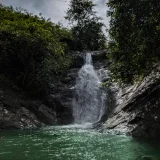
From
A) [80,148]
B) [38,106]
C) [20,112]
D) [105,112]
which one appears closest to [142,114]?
[80,148]

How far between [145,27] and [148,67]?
277 centimetres

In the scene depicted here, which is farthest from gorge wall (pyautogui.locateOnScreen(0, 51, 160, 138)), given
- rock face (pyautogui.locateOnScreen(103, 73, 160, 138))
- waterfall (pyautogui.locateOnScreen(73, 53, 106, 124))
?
waterfall (pyautogui.locateOnScreen(73, 53, 106, 124))

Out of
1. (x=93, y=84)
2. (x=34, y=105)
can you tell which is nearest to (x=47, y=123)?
(x=34, y=105)

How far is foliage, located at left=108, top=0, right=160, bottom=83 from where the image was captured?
1333cm

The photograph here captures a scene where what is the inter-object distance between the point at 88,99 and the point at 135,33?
13.3 m

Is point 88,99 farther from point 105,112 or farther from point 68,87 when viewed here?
point 105,112

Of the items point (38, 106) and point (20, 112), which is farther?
point (38, 106)

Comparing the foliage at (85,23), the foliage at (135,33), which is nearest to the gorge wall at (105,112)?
the foliage at (135,33)

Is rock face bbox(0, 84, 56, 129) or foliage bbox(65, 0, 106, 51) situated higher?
foliage bbox(65, 0, 106, 51)

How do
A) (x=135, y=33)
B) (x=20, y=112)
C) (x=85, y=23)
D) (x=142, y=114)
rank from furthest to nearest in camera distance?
(x=85, y=23)
(x=20, y=112)
(x=142, y=114)
(x=135, y=33)

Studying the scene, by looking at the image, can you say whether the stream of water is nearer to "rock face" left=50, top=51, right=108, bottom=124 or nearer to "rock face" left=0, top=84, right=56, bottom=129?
"rock face" left=0, top=84, right=56, bottom=129

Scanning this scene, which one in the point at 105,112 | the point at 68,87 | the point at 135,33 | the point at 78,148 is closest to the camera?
the point at 78,148

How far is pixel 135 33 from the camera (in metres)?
14.0

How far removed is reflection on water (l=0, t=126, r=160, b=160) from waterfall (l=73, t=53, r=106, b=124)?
985 cm
